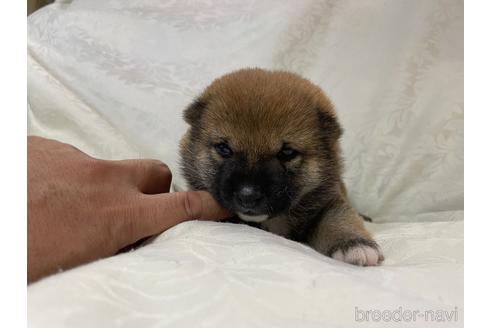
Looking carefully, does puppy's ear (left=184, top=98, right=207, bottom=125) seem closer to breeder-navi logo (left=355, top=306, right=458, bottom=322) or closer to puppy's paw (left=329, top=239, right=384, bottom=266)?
puppy's paw (left=329, top=239, right=384, bottom=266)

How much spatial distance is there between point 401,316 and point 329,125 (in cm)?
90

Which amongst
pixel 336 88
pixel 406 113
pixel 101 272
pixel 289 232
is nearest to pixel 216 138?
pixel 289 232

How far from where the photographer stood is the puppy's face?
1483 millimetres

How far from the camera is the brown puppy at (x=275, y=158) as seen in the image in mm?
1474

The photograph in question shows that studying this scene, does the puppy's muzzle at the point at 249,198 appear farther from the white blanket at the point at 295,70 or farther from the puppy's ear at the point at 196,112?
the white blanket at the point at 295,70

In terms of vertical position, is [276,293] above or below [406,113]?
below

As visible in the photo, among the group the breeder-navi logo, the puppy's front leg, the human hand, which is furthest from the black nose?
the breeder-navi logo

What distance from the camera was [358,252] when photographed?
134 centimetres

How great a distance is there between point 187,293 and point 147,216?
0.42 meters

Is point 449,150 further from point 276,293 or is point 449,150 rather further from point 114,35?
point 114,35

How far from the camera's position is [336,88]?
231 centimetres

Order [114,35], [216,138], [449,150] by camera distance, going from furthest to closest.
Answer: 1. [114,35]
2. [449,150]
3. [216,138]

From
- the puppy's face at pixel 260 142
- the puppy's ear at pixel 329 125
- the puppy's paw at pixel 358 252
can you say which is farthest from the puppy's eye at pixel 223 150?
the puppy's paw at pixel 358 252

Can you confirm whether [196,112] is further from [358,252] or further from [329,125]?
[358,252]
